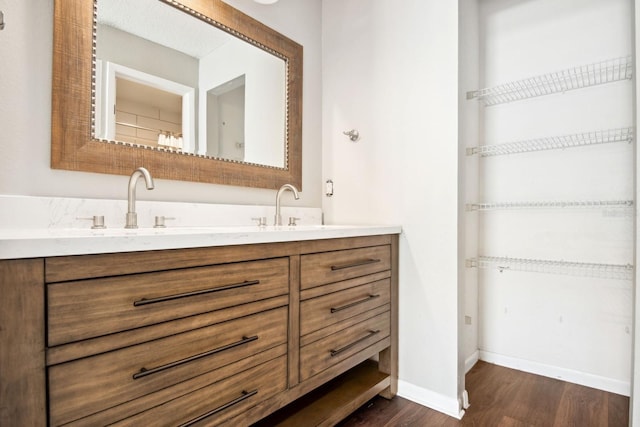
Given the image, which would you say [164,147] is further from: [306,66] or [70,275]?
[306,66]

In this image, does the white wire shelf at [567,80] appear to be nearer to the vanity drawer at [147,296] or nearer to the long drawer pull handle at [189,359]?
the vanity drawer at [147,296]

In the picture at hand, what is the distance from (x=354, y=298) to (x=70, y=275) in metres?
1.11

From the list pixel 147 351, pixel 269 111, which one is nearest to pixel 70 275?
pixel 147 351

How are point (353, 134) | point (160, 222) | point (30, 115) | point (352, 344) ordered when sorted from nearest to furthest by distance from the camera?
point (30, 115) < point (160, 222) < point (352, 344) < point (353, 134)

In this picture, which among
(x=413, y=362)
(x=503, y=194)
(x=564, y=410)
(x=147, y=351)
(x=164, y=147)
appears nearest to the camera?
(x=147, y=351)

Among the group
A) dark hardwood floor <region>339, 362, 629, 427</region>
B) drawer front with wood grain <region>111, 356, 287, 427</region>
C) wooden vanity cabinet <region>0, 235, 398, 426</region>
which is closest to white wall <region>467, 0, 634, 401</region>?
dark hardwood floor <region>339, 362, 629, 427</region>

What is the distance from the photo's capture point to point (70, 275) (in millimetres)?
724

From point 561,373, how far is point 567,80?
168 cm

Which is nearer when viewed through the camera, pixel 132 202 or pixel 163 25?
pixel 132 202

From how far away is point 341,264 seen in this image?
1.47 metres

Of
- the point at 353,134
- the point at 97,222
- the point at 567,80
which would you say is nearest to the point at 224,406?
the point at 97,222

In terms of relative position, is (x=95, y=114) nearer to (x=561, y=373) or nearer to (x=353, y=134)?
(x=353, y=134)

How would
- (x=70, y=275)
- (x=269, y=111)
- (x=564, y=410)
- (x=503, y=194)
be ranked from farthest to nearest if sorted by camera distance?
(x=503, y=194)
(x=269, y=111)
(x=564, y=410)
(x=70, y=275)

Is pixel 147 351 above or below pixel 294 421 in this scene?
above
